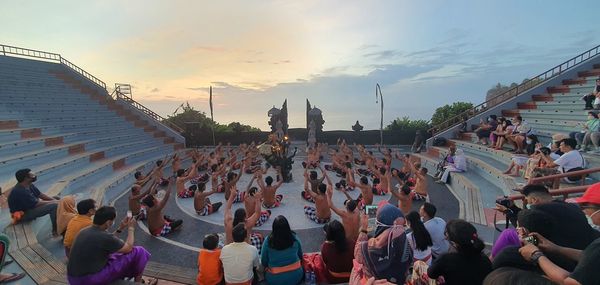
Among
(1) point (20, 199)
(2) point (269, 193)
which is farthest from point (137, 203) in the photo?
(2) point (269, 193)

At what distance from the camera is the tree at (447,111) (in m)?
24.8

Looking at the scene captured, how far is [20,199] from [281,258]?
18.7 feet

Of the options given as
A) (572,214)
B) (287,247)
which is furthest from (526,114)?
(287,247)

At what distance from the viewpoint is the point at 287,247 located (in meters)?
3.98

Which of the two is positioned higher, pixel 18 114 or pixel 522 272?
pixel 18 114

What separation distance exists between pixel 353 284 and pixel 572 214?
2220mm

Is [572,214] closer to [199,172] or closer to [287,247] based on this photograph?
[287,247]

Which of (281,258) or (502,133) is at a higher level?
(502,133)

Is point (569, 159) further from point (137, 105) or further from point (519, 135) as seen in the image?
point (137, 105)

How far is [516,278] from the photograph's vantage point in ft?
5.37

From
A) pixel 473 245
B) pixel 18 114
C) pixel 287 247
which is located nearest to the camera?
pixel 473 245

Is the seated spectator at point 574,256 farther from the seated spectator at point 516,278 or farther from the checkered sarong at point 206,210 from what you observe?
the checkered sarong at point 206,210

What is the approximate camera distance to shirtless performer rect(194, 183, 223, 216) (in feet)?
26.8

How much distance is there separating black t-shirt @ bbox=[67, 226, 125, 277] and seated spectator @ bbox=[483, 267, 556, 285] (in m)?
3.96
